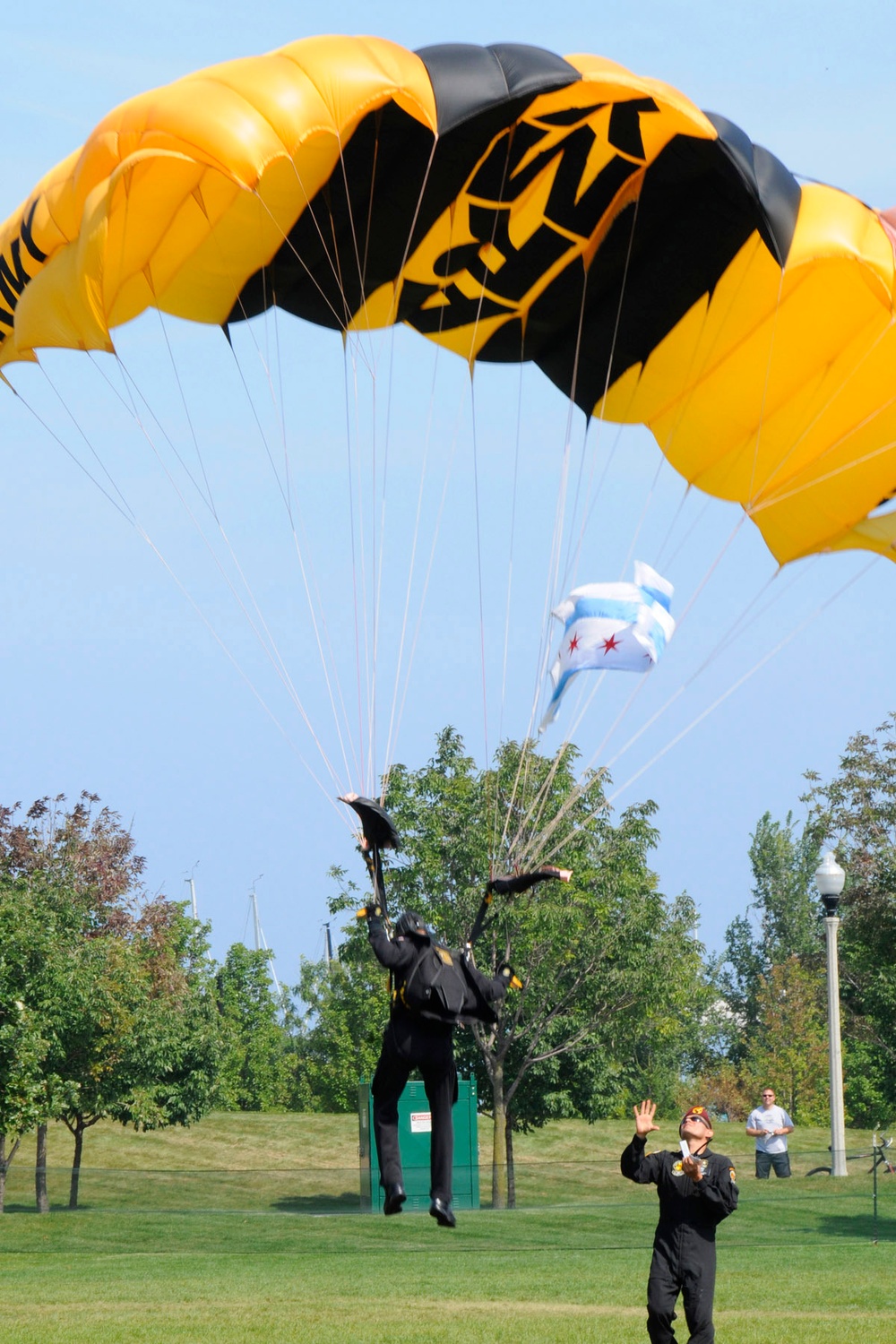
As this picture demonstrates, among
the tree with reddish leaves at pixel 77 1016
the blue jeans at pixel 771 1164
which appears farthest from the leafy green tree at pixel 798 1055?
the blue jeans at pixel 771 1164

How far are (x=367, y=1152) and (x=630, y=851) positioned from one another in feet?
25.4

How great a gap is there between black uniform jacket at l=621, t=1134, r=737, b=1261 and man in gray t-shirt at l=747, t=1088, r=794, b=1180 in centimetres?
769

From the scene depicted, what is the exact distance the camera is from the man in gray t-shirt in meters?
16.8

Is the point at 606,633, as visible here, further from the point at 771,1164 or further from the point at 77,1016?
the point at 77,1016

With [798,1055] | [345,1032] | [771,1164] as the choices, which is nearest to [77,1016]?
[771,1164]

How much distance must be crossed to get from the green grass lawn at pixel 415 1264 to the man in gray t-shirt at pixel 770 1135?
229 millimetres

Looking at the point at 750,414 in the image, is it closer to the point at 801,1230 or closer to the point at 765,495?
the point at 765,495

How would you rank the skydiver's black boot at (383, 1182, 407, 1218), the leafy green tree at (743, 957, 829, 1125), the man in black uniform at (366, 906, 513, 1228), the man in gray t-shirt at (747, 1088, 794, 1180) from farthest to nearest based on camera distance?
1. the leafy green tree at (743, 957, 829, 1125)
2. the man in gray t-shirt at (747, 1088, 794, 1180)
3. the man in black uniform at (366, 906, 513, 1228)
4. the skydiver's black boot at (383, 1182, 407, 1218)

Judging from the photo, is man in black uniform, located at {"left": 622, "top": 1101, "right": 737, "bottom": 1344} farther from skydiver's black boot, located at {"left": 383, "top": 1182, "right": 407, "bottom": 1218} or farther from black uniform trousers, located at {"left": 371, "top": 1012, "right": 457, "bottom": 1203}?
skydiver's black boot, located at {"left": 383, "top": 1182, "right": 407, "bottom": 1218}

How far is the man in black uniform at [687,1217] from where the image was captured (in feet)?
28.7

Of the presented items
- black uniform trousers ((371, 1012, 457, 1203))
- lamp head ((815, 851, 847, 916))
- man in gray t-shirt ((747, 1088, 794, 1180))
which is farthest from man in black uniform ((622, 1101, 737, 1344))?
lamp head ((815, 851, 847, 916))

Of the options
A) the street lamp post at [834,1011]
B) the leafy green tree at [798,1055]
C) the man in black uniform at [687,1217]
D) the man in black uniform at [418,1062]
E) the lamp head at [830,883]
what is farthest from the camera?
the leafy green tree at [798,1055]

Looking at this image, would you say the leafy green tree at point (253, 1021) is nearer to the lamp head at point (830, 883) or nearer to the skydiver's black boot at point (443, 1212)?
the lamp head at point (830, 883)

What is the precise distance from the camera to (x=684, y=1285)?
8.86 m
